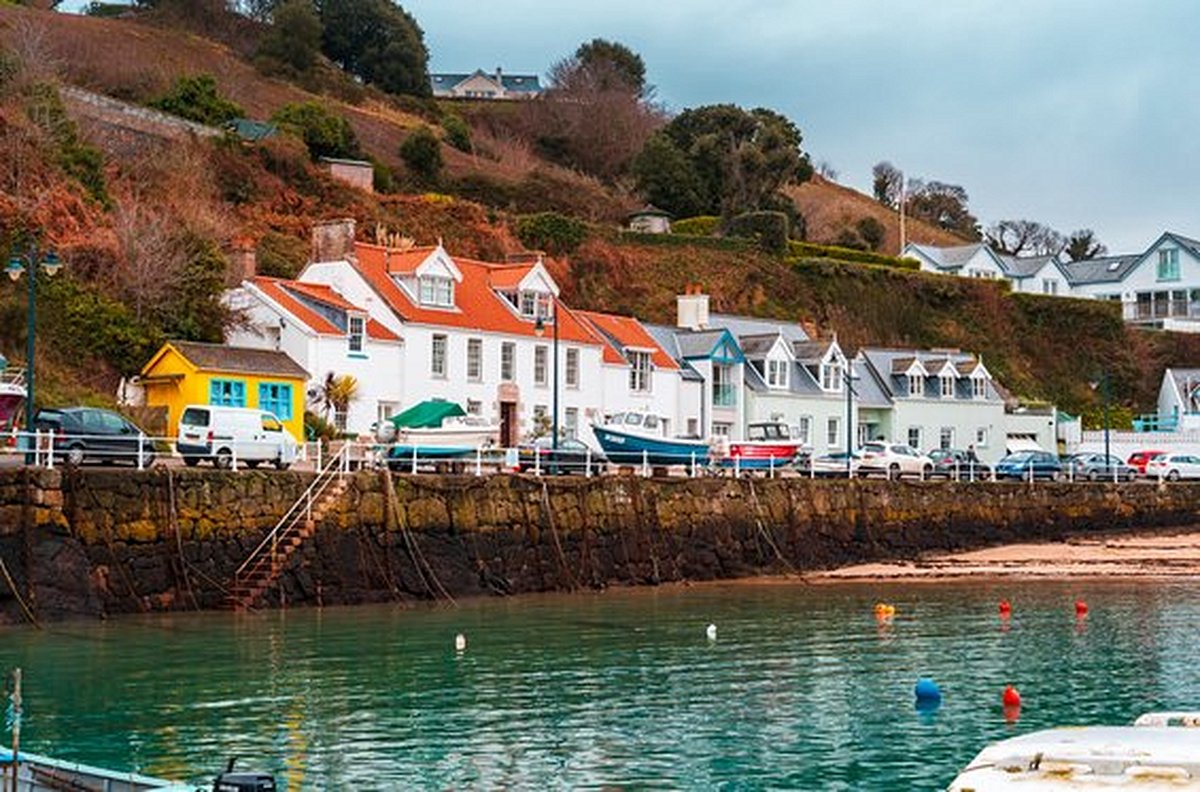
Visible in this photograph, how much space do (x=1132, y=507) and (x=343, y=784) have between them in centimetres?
5448

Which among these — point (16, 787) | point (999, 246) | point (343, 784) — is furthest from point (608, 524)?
point (999, 246)

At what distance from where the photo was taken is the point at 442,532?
43.7 m

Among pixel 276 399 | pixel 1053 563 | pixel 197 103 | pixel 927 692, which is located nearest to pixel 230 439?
pixel 276 399

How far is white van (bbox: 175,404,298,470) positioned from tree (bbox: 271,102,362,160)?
146ft

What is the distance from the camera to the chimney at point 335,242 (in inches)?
2402

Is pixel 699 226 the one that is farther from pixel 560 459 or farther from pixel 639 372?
pixel 560 459

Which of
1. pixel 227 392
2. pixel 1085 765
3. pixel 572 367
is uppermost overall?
pixel 572 367

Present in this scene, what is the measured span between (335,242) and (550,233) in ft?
84.9

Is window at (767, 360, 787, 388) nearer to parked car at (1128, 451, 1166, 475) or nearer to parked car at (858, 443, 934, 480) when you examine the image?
parked car at (858, 443, 934, 480)

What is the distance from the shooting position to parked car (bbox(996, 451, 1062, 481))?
65750 mm

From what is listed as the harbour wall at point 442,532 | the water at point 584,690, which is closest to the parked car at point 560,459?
the harbour wall at point 442,532

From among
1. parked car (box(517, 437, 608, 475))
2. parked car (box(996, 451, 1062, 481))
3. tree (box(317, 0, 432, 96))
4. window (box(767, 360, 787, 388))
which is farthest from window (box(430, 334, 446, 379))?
tree (box(317, 0, 432, 96))

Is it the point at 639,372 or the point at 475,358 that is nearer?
the point at 475,358

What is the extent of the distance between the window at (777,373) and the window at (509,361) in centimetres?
1547
